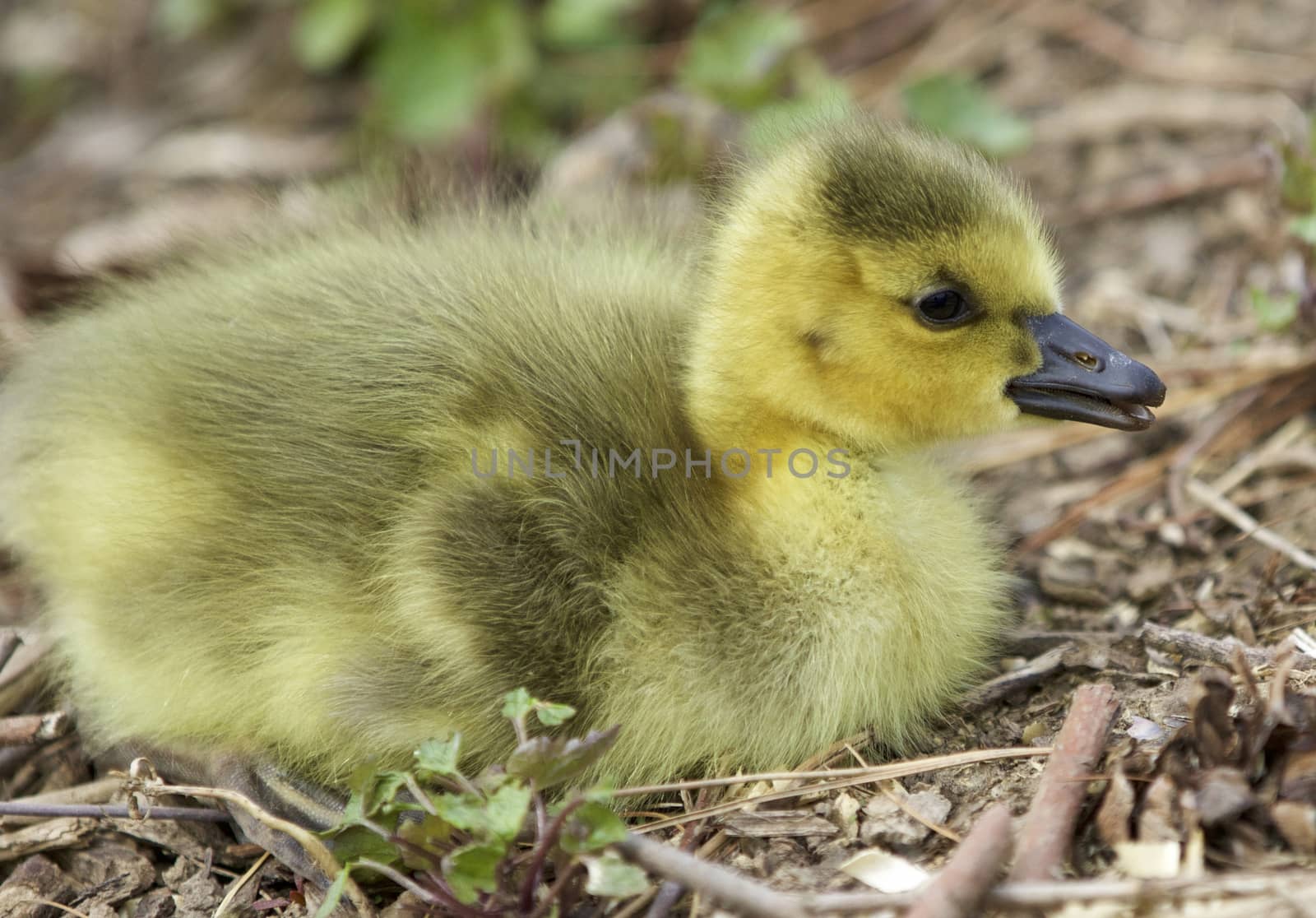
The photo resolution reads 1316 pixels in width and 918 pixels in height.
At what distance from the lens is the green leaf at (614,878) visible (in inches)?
59.1

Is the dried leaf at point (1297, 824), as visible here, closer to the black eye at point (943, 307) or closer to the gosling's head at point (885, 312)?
the gosling's head at point (885, 312)

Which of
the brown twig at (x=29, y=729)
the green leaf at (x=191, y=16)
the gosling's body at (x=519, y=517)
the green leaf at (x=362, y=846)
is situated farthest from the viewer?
the green leaf at (x=191, y=16)

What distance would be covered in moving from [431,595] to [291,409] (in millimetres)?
349

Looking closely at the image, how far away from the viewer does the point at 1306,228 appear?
243 centimetres

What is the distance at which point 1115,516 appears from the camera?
98.7 inches

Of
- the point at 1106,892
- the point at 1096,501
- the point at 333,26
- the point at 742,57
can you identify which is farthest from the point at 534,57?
the point at 1106,892

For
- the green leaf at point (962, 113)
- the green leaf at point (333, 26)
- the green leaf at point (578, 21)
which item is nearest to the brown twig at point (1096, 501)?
the green leaf at point (962, 113)

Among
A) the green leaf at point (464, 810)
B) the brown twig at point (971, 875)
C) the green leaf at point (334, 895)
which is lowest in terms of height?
the green leaf at point (334, 895)

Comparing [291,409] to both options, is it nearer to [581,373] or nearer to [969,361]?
[581,373]

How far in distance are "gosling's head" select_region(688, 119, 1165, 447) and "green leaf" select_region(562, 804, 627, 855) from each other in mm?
619

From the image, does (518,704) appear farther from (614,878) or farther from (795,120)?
(795,120)

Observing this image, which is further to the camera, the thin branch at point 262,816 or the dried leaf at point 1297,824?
the thin branch at point 262,816

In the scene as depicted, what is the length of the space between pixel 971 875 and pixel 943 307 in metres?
0.80

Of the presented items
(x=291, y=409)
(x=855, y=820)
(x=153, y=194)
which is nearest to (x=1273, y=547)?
(x=855, y=820)
